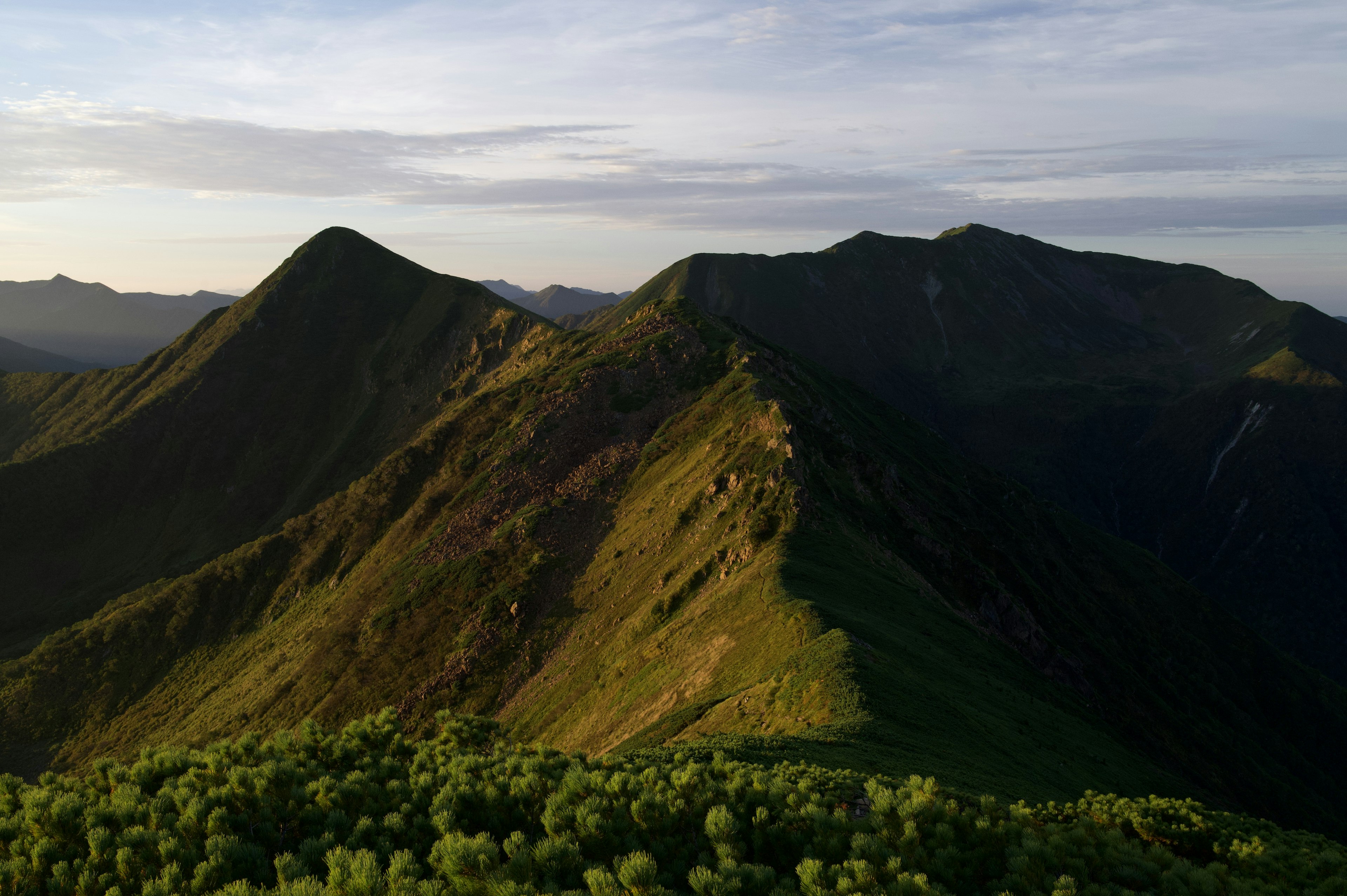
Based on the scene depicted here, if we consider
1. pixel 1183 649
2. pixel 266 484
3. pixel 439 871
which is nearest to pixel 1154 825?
pixel 439 871

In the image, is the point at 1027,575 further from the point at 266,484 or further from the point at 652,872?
the point at 266,484

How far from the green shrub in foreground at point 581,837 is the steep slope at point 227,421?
314 ft

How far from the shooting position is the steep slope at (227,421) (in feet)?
333

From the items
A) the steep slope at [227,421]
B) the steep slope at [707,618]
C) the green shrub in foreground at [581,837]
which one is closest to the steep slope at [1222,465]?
the steep slope at [707,618]

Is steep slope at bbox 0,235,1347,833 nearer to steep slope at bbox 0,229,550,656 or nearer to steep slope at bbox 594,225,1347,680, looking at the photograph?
steep slope at bbox 0,229,550,656

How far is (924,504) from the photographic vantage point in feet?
200

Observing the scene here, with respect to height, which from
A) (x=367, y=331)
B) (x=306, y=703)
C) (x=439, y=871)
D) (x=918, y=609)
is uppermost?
(x=367, y=331)

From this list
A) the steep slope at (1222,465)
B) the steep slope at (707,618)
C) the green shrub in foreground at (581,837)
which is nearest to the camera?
the green shrub in foreground at (581,837)

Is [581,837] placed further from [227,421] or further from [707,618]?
[227,421]

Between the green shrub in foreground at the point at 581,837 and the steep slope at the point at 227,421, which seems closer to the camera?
the green shrub in foreground at the point at 581,837

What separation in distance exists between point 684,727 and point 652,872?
19467mm

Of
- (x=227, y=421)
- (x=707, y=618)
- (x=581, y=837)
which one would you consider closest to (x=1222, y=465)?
(x=707, y=618)

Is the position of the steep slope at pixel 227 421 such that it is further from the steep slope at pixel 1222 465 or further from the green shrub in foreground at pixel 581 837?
the steep slope at pixel 1222 465

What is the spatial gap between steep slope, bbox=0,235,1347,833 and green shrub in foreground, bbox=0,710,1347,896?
22.1 ft
